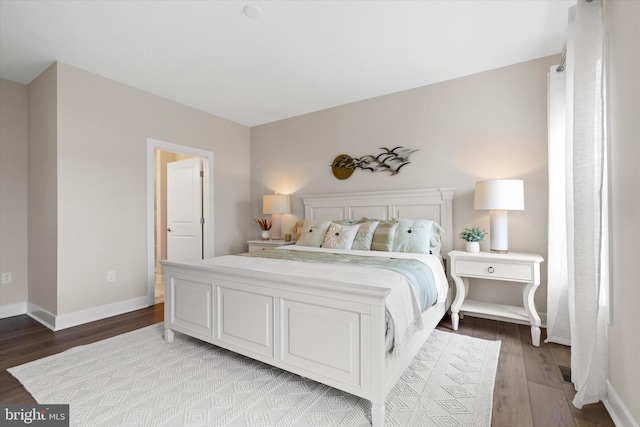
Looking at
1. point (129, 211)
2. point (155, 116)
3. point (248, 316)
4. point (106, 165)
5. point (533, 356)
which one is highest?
point (155, 116)

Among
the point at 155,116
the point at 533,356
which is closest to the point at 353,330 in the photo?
the point at 533,356

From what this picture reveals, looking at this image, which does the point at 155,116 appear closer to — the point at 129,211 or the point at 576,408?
the point at 129,211

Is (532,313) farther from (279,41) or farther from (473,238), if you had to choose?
(279,41)

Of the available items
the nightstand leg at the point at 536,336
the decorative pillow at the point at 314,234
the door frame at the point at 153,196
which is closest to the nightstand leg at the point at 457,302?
the nightstand leg at the point at 536,336

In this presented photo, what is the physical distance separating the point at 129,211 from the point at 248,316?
92.8 inches

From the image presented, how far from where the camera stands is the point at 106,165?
10.6ft

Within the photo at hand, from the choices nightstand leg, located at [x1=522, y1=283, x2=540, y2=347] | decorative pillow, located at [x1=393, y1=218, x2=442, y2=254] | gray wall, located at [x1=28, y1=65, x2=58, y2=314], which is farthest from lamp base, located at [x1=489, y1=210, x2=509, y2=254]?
gray wall, located at [x1=28, y1=65, x2=58, y2=314]

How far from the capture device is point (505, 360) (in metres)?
2.18

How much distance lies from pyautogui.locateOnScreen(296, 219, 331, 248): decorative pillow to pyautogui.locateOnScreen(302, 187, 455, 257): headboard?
56 centimetres

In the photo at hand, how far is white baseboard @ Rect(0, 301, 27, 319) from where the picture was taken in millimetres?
3234

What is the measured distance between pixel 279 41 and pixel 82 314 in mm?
3249

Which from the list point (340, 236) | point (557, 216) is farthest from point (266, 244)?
point (557, 216)

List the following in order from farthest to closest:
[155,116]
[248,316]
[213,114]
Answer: [213,114], [155,116], [248,316]

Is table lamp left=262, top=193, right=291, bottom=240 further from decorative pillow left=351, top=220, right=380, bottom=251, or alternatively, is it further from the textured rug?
the textured rug
